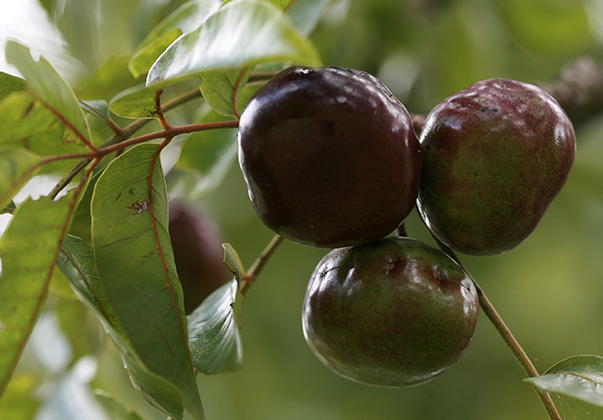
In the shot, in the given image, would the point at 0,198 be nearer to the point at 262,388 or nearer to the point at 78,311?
the point at 78,311

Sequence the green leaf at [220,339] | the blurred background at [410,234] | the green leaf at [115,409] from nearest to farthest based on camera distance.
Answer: the green leaf at [220,339] → the green leaf at [115,409] → the blurred background at [410,234]

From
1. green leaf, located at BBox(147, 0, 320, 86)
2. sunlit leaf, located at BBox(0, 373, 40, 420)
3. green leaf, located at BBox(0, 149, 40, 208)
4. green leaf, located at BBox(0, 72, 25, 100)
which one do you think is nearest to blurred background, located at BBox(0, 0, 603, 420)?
sunlit leaf, located at BBox(0, 373, 40, 420)

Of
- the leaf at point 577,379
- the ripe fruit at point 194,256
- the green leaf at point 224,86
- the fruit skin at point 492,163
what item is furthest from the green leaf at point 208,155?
the leaf at point 577,379

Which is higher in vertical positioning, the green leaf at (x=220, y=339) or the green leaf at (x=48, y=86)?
the green leaf at (x=48, y=86)

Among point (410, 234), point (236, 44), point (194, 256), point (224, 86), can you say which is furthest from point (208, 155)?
point (410, 234)

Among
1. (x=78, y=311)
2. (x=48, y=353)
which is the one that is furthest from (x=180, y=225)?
(x=48, y=353)

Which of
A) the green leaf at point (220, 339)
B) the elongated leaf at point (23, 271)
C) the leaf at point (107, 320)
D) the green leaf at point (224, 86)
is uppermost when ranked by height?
the green leaf at point (224, 86)

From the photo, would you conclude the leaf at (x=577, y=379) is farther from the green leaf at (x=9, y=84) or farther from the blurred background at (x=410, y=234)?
the green leaf at (x=9, y=84)
